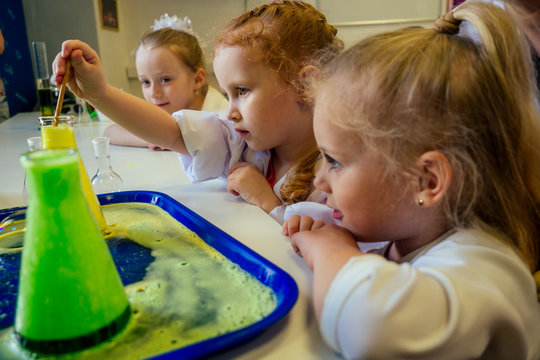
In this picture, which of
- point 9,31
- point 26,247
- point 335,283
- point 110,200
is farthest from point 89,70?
point 9,31

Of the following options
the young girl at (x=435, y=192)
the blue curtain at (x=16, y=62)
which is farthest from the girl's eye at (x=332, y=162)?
the blue curtain at (x=16, y=62)

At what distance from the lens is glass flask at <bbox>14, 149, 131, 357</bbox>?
321 millimetres

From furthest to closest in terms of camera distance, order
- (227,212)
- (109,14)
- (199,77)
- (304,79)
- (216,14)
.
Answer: (216,14) < (109,14) < (199,77) < (304,79) < (227,212)

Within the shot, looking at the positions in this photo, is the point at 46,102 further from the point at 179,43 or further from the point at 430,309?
the point at 430,309

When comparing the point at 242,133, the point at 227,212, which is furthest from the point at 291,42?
the point at 227,212

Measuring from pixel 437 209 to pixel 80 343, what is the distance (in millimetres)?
363

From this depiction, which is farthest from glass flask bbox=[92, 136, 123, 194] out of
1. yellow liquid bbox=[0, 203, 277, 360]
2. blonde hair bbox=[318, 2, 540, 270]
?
blonde hair bbox=[318, 2, 540, 270]

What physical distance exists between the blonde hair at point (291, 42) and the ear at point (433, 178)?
1.30ft

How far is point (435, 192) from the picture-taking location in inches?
16.6

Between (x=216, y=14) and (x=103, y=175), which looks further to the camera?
(x=216, y=14)

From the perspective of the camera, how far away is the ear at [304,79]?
2.56 feet

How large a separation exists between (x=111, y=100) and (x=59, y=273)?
1.85 feet

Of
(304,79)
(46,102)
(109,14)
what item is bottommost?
(46,102)

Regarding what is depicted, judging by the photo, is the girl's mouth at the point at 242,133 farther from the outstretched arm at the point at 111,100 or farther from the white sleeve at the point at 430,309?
the white sleeve at the point at 430,309
